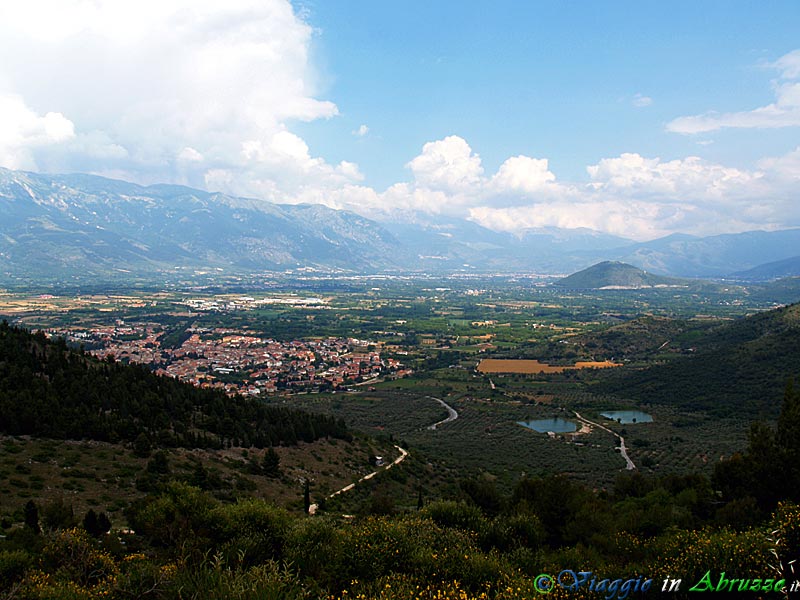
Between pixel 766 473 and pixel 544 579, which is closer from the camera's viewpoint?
pixel 544 579

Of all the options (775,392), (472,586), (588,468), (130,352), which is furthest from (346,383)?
(472,586)

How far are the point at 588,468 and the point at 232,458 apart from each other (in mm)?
29529

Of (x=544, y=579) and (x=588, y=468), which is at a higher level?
(x=544, y=579)

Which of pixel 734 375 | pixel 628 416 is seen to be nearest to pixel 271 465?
pixel 628 416

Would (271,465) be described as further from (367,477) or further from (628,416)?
(628,416)

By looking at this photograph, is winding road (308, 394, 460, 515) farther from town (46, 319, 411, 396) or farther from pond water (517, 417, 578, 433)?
town (46, 319, 411, 396)

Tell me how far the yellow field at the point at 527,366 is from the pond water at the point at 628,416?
84.7 ft

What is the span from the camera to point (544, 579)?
11.2 meters

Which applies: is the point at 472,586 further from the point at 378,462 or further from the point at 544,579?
the point at 378,462

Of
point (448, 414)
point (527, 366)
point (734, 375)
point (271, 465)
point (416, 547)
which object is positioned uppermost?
point (416, 547)

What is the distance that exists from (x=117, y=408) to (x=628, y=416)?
198 feet

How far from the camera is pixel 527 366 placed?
99.7m

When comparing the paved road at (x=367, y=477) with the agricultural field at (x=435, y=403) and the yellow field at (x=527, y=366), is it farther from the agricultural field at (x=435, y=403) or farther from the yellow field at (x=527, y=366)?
the yellow field at (x=527, y=366)

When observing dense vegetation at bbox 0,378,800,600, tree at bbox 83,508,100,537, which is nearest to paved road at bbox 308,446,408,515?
dense vegetation at bbox 0,378,800,600
